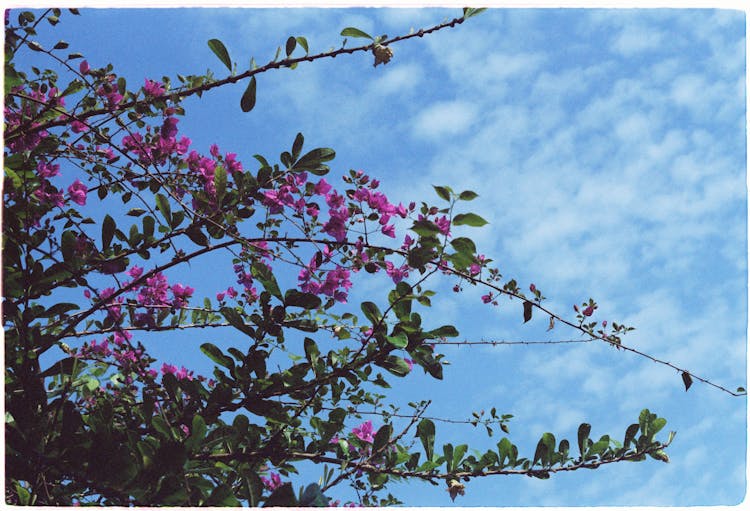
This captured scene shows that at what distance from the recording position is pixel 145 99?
7.18 feet

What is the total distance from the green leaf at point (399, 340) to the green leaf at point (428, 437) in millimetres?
405

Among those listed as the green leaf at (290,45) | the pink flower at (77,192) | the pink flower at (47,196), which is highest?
the green leaf at (290,45)

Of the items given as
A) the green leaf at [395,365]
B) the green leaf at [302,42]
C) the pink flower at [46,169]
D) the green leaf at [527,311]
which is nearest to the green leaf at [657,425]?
the green leaf at [527,311]

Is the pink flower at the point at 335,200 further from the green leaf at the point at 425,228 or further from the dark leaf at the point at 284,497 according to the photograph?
the dark leaf at the point at 284,497

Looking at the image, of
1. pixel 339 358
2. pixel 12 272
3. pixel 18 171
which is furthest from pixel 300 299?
pixel 18 171

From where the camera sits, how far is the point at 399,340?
182cm

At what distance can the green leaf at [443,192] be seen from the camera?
160cm

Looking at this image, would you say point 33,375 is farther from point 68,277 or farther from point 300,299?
point 300,299

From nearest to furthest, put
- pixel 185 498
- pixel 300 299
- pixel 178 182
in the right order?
1. pixel 185 498
2. pixel 300 299
3. pixel 178 182

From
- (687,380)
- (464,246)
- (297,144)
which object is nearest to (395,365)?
(464,246)

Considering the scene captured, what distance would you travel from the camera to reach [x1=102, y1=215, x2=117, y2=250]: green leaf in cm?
201

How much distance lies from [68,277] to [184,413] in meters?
0.56

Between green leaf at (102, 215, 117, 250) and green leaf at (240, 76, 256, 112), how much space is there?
0.55 m

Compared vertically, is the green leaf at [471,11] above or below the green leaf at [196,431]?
above
